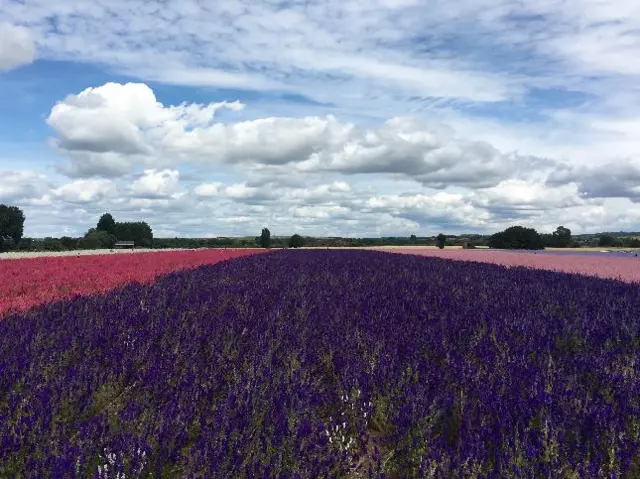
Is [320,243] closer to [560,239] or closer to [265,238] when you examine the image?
[265,238]

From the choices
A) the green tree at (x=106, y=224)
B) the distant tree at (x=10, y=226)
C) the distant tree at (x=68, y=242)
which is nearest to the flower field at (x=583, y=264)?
the distant tree at (x=68, y=242)

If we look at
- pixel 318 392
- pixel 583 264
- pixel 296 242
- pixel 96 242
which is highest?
pixel 96 242

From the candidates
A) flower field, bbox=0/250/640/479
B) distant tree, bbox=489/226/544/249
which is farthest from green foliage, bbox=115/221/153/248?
flower field, bbox=0/250/640/479

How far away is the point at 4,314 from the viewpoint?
4.80 metres

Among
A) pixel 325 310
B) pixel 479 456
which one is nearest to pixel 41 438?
pixel 479 456

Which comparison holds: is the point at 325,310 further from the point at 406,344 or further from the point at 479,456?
the point at 479,456

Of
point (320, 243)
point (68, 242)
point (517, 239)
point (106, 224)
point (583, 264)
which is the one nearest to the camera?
point (583, 264)

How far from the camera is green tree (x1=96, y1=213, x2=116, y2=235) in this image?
206 ft

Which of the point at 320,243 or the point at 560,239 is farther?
the point at 320,243

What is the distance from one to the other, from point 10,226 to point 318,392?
56.1 m

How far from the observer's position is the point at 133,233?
208 feet

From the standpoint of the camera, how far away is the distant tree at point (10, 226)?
164 feet

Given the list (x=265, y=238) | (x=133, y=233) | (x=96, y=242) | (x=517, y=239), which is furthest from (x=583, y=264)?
(x=133, y=233)

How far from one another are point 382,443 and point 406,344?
1.13 meters
